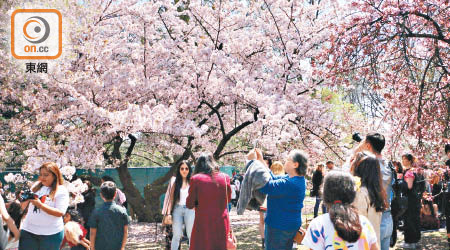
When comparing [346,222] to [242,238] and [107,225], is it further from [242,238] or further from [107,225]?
[242,238]

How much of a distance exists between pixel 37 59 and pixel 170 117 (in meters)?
2.96

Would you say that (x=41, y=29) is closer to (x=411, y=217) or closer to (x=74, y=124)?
(x=74, y=124)

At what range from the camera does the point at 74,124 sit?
10078 millimetres

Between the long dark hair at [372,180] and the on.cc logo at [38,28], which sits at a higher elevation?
the on.cc logo at [38,28]

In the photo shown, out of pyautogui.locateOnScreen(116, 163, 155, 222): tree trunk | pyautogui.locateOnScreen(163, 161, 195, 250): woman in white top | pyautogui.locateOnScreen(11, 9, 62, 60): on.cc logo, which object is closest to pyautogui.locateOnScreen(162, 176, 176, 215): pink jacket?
pyautogui.locateOnScreen(163, 161, 195, 250): woman in white top

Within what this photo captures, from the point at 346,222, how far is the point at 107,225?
2.85 meters

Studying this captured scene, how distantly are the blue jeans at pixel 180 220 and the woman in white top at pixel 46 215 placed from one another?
5.91 ft

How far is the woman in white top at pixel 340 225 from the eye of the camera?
256 centimetres

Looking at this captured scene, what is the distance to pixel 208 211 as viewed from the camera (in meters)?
4.50

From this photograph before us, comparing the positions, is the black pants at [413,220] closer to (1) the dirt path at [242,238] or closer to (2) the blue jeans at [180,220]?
(1) the dirt path at [242,238]

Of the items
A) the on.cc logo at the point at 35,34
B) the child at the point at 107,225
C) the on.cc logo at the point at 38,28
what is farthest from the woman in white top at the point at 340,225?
the on.cc logo at the point at 38,28

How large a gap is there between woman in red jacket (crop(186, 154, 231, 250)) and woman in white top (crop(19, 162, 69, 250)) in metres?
1.33

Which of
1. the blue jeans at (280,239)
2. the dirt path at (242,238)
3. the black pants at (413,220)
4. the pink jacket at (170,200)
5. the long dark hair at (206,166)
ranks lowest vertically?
the dirt path at (242,238)

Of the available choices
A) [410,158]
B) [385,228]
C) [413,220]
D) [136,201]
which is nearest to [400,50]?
[410,158]
